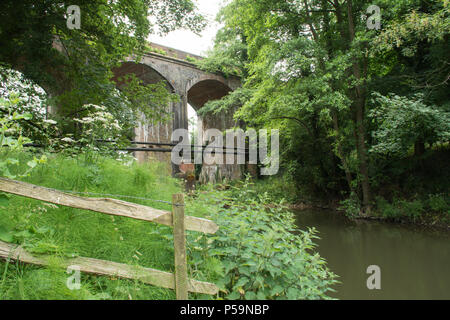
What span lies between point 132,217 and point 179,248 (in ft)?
1.23

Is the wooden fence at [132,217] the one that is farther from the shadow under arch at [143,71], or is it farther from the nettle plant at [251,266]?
the shadow under arch at [143,71]

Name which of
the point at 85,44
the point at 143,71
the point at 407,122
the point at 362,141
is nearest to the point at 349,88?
the point at 362,141

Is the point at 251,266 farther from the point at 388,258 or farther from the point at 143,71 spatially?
the point at 143,71

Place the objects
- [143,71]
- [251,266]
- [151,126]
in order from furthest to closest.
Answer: [151,126] → [143,71] → [251,266]

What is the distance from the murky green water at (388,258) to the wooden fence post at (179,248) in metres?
2.63

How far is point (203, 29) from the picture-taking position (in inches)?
266

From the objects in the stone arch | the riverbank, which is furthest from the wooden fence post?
the stone arch

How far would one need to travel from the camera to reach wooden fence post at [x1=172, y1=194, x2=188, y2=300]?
1944mm

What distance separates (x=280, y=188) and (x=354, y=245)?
7209mm

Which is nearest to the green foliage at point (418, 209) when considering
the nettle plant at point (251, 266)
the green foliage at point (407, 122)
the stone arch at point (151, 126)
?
the green foliage at point (407, 122)

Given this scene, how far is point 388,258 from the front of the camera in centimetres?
537
